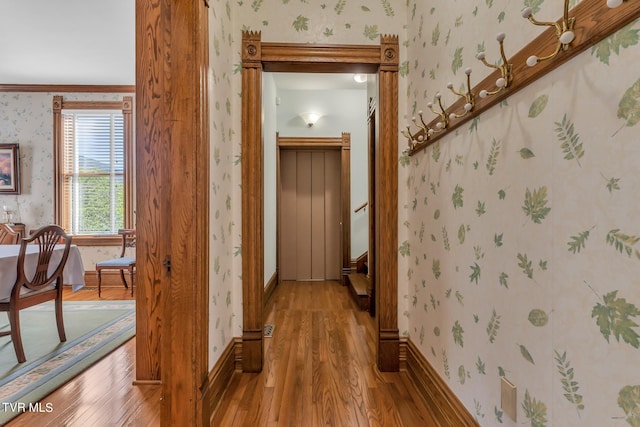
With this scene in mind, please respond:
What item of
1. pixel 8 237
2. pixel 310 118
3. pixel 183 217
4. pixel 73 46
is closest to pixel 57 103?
pixel 73 46

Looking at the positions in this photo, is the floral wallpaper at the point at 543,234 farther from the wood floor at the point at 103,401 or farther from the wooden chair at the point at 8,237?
the wooden chair at the point at 8,237

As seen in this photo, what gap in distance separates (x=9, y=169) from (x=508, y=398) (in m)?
6.40

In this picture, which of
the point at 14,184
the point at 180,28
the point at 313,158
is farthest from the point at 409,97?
the point at 14,184

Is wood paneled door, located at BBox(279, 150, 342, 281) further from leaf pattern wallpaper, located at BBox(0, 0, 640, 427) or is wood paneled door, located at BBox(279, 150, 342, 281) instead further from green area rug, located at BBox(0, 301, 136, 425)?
leaf pattern wallpaper, located at BBox(0, 0, 640, 427)

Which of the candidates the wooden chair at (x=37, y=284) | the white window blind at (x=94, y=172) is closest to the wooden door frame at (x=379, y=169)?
the wooden chair at (x=37, y=284)

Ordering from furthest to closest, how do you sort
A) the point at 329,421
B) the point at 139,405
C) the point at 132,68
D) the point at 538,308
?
the point at 132,68
the point at 139,405
the point at 329,421
the point at 538,308

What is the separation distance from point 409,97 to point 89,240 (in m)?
4.88

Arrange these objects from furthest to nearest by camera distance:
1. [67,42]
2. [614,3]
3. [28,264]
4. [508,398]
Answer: [67,42], [28,264], [508,398], [614,3]

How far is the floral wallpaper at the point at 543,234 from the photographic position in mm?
623

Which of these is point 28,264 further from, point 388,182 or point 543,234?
point 543,234

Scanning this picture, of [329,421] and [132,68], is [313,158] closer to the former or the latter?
[132,68]

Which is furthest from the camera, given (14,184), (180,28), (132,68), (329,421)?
(14,184)

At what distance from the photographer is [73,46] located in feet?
11.6

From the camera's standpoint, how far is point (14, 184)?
14.8ft
